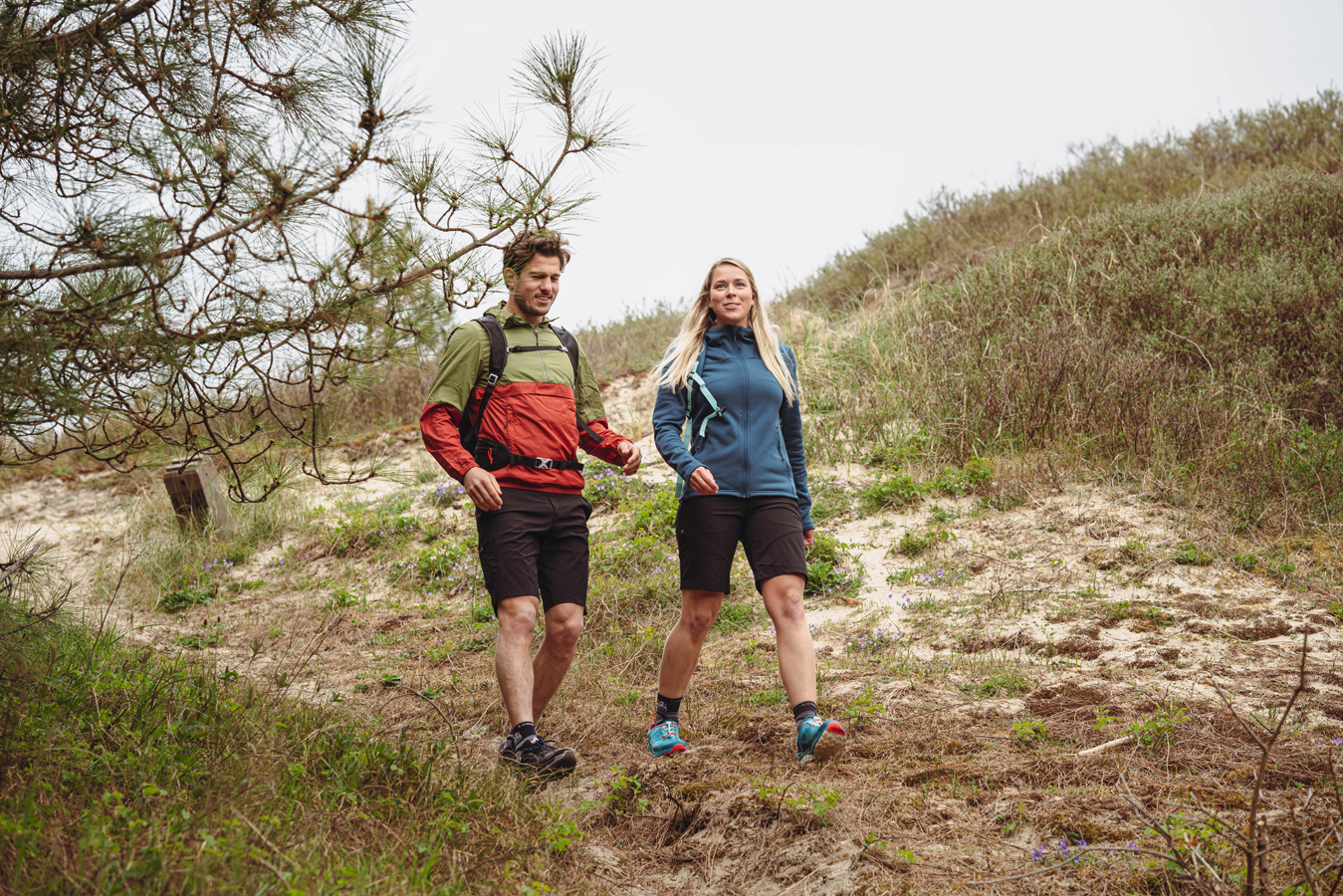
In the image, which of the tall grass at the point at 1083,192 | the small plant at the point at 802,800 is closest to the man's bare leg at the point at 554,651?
the small plant at the point at 802,800

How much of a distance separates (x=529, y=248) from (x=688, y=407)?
97 cm

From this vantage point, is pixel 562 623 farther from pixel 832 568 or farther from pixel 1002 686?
pixel 832 568

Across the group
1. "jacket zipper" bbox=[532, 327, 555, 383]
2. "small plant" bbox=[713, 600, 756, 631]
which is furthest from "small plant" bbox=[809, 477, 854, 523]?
"jacket zipper" bbox=[532, 327, 555, 383]

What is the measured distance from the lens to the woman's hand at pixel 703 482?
353cm

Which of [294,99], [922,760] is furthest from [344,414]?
[922,760]

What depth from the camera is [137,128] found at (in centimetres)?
315

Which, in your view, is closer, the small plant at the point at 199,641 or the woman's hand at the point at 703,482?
the woman's hand at the point at 703,482

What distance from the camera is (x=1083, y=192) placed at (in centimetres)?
1144

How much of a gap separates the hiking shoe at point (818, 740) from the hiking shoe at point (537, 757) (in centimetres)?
90

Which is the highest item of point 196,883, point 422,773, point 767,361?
point 767,361

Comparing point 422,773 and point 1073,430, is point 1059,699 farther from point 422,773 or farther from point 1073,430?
point 1073,430

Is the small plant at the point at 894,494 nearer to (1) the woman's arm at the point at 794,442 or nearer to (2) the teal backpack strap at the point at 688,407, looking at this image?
(1) the woman's arm at the point at 794,442

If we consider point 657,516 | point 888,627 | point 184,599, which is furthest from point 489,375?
point 184,599

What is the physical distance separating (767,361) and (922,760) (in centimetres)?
177
